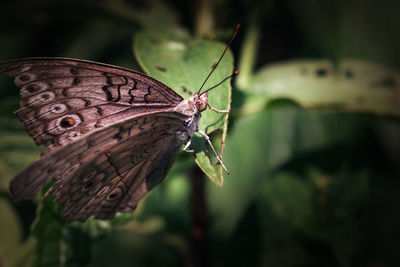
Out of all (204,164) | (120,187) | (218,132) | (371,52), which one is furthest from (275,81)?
(371,52)

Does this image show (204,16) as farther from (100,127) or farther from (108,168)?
(108,168)

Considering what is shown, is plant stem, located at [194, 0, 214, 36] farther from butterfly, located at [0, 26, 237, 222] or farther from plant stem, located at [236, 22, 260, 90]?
butterfly, located at [0, 26, 237, 222]

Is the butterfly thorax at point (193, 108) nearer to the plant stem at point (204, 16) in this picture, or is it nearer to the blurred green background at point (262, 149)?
the blurred green background at point (262, 149)


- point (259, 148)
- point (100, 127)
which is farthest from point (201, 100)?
point (259, 148)

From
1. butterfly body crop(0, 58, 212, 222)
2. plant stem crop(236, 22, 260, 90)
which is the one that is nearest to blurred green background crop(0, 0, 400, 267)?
plant stem crop(236, 22, 260, 90)

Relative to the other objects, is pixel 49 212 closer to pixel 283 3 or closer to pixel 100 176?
pixel 100 176

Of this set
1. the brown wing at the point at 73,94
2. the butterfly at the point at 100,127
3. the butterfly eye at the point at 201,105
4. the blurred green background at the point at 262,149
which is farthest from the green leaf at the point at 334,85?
the brown wing at the point at 73,94
